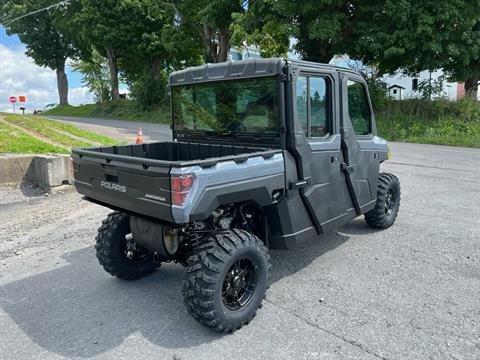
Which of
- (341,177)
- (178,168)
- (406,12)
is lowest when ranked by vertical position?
(341,177)

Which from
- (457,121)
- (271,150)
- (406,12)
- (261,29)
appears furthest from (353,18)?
(271,150)

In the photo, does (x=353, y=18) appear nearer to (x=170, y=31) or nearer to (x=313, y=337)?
(x=170, y=31)

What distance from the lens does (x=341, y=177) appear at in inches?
177

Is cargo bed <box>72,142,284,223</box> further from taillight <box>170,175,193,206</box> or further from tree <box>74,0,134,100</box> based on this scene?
tree <box>74,0,134,100</box>

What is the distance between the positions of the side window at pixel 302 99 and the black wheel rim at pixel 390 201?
7.42 ft

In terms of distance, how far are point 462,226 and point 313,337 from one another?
11.7 ft

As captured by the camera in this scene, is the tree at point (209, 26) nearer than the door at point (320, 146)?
No

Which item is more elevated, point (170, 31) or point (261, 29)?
point (170, 31)

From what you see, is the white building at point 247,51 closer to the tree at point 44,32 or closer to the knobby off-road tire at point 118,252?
the tree at point 44,32

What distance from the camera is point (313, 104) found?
411 cm

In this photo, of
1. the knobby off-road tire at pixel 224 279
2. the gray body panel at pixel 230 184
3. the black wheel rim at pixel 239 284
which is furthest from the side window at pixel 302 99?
the black wheel rim at pixel 239 284

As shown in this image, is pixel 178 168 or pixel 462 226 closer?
pixel 178 168

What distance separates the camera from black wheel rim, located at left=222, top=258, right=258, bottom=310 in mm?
3482

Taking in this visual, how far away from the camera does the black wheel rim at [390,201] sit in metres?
5.67
